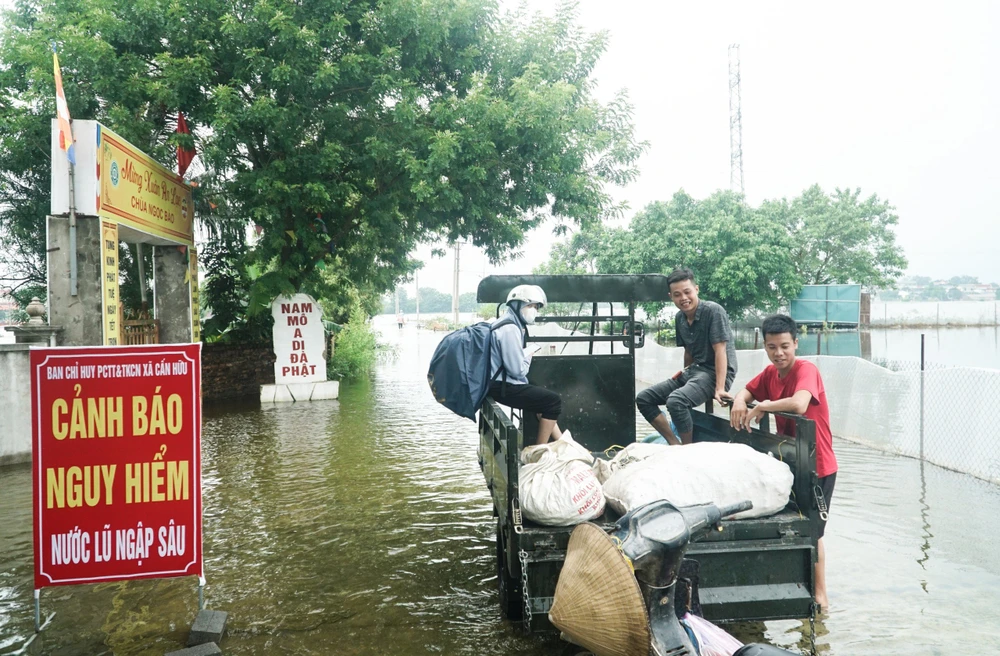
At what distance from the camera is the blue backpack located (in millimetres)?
4574

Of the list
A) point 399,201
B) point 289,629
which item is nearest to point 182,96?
point 399,201

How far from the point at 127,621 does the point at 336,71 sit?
9.85m

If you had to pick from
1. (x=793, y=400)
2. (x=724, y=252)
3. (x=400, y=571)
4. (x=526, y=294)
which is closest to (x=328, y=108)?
(x=526, y=294)

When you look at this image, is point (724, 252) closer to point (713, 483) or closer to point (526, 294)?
point (526, 294)

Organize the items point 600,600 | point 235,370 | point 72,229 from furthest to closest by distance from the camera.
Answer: point 235,370 < point 72,229 < point 600,600

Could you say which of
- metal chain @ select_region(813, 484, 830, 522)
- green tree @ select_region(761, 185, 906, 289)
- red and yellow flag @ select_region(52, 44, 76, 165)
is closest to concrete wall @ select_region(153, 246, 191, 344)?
red and yellow flag @ select_region(52, 44, 76, 165)

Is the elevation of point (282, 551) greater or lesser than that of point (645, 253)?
lesser

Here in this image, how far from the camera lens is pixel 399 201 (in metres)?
13.6

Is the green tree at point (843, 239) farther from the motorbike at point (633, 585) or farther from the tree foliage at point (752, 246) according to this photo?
the motorbike at point (633, 585)

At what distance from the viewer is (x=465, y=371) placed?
180 inches

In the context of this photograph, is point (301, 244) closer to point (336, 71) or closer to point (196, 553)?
point (336, 71)

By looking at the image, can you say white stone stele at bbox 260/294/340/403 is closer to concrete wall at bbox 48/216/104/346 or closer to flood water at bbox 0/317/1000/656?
concrete wall at bbox 48/216/104/346

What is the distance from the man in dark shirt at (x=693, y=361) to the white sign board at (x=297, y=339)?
10331mm

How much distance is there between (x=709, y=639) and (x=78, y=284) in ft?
30.1
